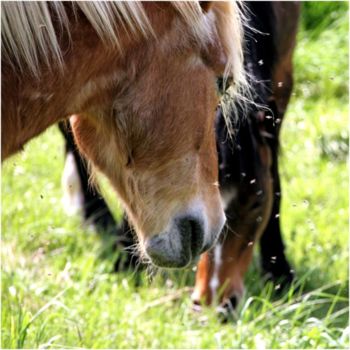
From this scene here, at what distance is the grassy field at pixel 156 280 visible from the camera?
3516 mm

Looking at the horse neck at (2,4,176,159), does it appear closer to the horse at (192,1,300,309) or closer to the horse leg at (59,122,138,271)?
the horse at (192,1,300,309)

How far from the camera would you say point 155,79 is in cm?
264

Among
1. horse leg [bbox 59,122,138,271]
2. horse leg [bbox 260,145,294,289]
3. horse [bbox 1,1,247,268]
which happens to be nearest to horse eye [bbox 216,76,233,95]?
horse [bbox 1,1,247,268]

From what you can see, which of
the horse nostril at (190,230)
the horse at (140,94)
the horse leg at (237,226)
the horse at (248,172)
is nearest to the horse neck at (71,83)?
the horse at (140,94)

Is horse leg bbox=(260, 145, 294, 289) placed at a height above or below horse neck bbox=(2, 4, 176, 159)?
below

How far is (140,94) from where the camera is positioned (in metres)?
2.65

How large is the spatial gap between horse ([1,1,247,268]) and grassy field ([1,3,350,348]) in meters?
0.26

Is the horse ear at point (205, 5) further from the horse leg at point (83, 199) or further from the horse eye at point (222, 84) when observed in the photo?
the horse leg at point (83, 199)

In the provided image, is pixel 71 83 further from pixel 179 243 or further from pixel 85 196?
pixel 85 196

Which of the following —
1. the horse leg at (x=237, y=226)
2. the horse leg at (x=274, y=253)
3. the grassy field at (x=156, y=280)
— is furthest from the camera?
the horse leg at (x=274, y=253)

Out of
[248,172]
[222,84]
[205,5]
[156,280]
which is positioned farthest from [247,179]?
[205,5]

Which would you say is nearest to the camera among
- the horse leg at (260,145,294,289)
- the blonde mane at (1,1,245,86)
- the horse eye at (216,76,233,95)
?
the blonde mane at (1,1,245,86)

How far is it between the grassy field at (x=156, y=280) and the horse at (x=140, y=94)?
26 centimetres

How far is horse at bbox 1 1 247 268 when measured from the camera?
2.48 meters
